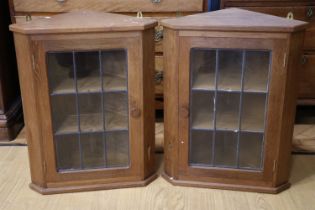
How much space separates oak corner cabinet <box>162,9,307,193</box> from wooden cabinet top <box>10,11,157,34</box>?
0.12 metres

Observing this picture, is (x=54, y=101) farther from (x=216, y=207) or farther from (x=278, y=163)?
(x=278, y=163)

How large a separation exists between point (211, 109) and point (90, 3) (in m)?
0.74

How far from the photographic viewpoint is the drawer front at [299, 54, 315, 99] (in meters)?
1.90

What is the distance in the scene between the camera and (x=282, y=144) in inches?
57.5

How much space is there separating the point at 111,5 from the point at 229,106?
719 mm

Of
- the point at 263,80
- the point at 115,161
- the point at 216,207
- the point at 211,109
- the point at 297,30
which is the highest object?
the point at 297,30

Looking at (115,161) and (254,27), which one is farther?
(115,161)

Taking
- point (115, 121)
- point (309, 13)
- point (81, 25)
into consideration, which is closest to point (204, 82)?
point (115, 121)

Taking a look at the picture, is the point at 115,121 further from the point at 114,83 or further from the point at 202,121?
the point at 202,121

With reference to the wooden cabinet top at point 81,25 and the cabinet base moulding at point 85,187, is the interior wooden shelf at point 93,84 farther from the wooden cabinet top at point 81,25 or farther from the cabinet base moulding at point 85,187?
the cabinet base moulding at point 85,187

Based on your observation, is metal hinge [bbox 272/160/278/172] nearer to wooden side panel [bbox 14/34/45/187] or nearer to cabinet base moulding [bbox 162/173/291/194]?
cabinet base moulding [bbox 162/173/291/194]

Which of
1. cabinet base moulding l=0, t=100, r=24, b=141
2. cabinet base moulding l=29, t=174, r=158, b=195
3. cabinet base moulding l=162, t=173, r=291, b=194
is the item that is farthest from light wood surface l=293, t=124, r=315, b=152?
cabinet base moulding l=0, t=100, r=24, b=141

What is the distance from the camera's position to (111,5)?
181cm

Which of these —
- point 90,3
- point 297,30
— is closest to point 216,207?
point 297,30
